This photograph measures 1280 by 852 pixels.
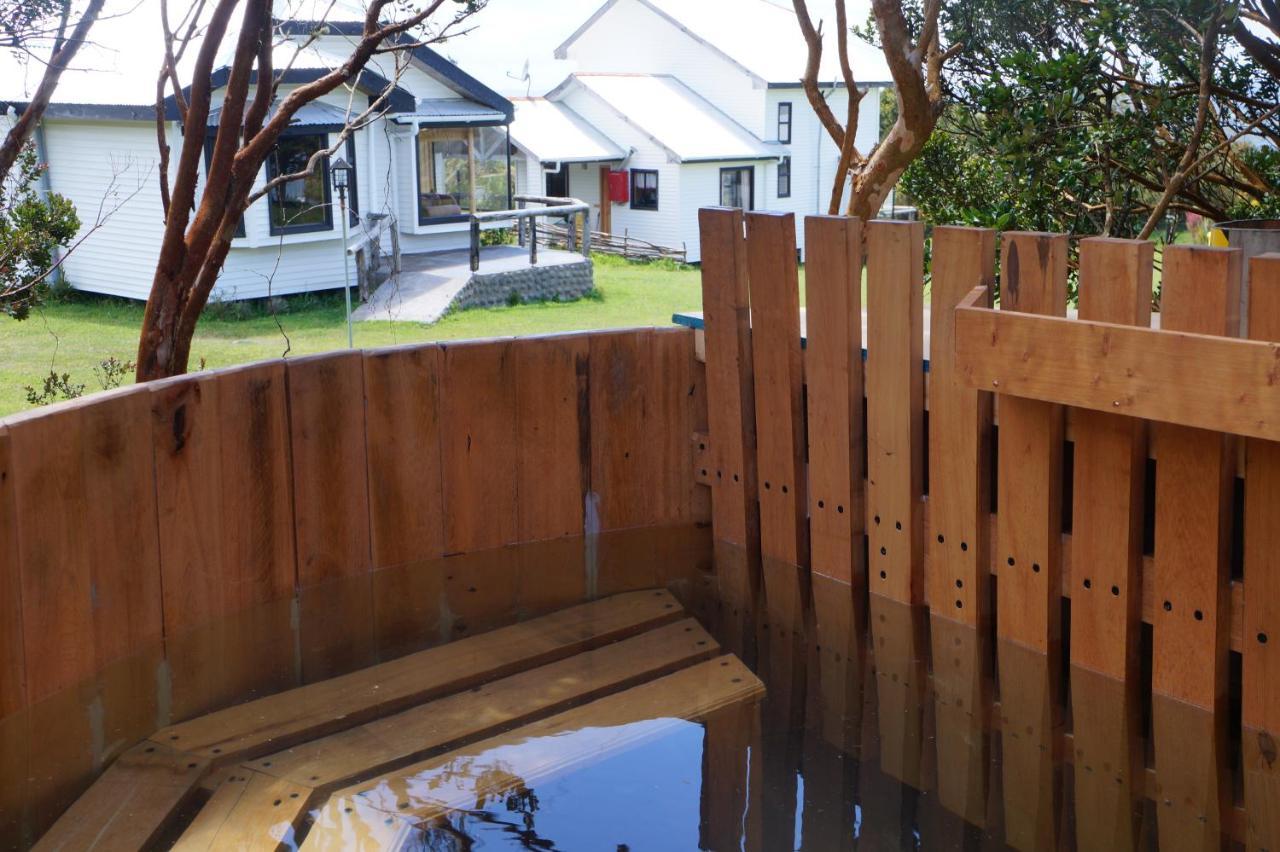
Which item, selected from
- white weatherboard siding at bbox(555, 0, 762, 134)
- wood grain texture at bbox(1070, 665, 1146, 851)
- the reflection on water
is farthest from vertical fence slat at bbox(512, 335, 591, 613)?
white weatherboard siding at bbox(555, 0, 762, 134)

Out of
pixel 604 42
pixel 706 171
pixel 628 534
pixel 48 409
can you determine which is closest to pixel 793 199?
pixel 706 171

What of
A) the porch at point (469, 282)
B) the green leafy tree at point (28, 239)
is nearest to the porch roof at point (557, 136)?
the porch at point (469, 282)

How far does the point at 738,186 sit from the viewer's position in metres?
28.9

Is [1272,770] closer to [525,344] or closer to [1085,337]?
[1085,337]

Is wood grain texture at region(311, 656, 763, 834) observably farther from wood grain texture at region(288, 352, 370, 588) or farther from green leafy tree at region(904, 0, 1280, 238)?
green leafy tree at region(904, 0, 1280, 238)

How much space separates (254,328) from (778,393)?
1170cm

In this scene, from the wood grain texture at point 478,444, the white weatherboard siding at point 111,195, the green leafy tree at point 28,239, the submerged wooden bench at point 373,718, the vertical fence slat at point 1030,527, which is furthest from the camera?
the white weatherboard siding at point 111,195

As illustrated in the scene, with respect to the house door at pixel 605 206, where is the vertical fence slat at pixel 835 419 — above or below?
below

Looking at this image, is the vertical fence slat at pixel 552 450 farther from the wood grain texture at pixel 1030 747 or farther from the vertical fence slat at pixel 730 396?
the wood grain texture at pixel 1030 747

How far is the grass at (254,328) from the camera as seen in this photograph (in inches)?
504

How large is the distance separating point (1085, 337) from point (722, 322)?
1.88 metres

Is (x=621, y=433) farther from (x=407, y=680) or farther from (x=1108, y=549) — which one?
(x=1108, y=549)

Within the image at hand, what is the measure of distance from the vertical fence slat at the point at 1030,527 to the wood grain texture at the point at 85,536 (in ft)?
8.91

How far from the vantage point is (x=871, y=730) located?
371 centimetres
